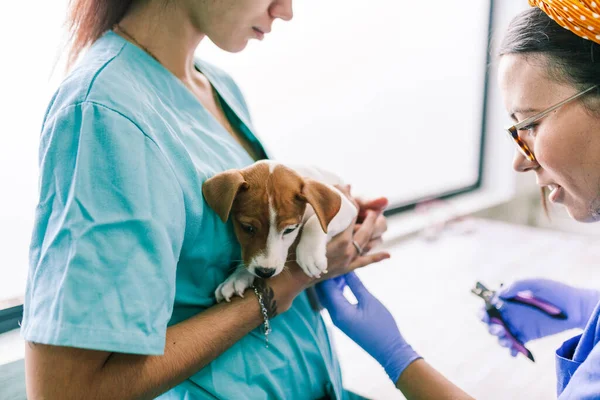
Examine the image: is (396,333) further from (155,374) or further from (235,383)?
(155,374)

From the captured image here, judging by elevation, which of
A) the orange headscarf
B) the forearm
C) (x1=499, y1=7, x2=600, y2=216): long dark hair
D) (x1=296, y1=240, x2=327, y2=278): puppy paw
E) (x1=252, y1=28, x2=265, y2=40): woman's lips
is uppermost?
the orange headscarf

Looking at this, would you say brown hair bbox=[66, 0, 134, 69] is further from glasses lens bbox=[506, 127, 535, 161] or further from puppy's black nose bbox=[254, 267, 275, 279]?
glasses lens bbox=[506, 127, 535, 161]

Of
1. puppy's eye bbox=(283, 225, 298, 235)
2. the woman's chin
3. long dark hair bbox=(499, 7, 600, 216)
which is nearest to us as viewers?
long dark hair bbox=(499, 7, 600, 216)

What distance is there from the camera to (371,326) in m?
1.02

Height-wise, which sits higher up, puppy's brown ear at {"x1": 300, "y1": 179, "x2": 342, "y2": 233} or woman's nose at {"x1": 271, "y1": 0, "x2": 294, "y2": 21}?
woman's nose at {"x1": 271, "y1": 0, "x2": 294, "y2": 21}

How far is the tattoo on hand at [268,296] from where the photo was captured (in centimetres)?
80

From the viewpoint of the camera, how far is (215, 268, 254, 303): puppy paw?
30.5 inches

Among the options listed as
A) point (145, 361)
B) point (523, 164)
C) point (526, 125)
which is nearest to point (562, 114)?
point (526, 125)

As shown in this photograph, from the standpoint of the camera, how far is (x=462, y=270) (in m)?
1.77

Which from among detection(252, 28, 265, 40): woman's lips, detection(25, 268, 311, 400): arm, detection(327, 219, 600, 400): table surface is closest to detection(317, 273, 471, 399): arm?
detection(327, 219, 600, 400): table surface

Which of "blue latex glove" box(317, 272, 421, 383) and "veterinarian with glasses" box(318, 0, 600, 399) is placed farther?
"blue latex glove" box(317, 272, 421, 383)

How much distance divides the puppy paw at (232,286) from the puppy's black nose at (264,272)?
0.03 metres

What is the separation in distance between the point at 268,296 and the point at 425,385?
1.24ft

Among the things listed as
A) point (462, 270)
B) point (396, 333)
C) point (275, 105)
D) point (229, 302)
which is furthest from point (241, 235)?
point (462, 270)
